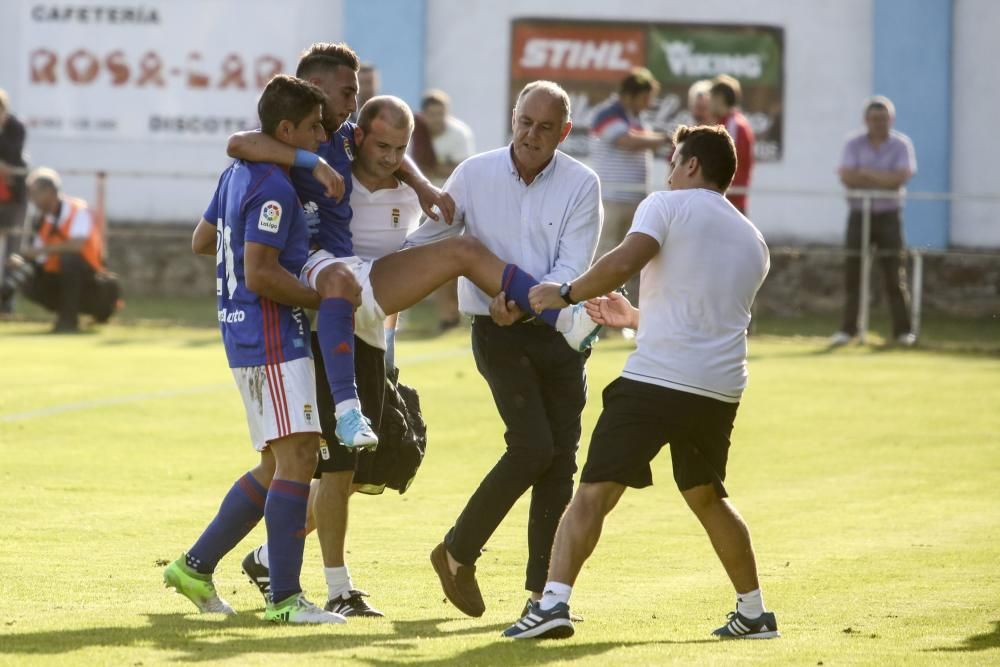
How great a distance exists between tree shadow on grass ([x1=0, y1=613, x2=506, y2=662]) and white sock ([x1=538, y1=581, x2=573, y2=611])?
0.92 ft

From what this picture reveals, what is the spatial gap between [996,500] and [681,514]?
1.85 meters

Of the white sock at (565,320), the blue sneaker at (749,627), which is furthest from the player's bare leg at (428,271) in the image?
the blue sneaker at (749,627)

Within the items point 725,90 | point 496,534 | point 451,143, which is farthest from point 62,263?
point 496,534

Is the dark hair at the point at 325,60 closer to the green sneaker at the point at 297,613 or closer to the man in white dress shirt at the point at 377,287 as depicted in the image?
the man in white dress shirt at the point at 377,287

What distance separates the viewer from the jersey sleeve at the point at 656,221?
617 cm

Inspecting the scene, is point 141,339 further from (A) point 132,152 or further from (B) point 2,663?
(B) point 2,663

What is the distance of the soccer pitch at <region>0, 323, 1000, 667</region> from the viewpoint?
595 centimetres

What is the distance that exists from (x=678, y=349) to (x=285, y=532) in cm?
156

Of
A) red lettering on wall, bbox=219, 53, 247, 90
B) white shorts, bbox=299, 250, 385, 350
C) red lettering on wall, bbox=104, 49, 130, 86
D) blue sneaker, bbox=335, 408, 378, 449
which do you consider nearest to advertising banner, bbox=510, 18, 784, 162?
red lettering on wall, bbox=219, 53, 247, 90

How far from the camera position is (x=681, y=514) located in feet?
30.4

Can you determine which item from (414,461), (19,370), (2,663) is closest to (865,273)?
(19,370)

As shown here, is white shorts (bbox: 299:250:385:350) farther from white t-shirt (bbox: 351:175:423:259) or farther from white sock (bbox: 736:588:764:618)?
white sock (bbox: 736:588:764:618)

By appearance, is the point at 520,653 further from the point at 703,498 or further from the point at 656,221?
the point at 656,221

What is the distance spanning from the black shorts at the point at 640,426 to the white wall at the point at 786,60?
657 inches
